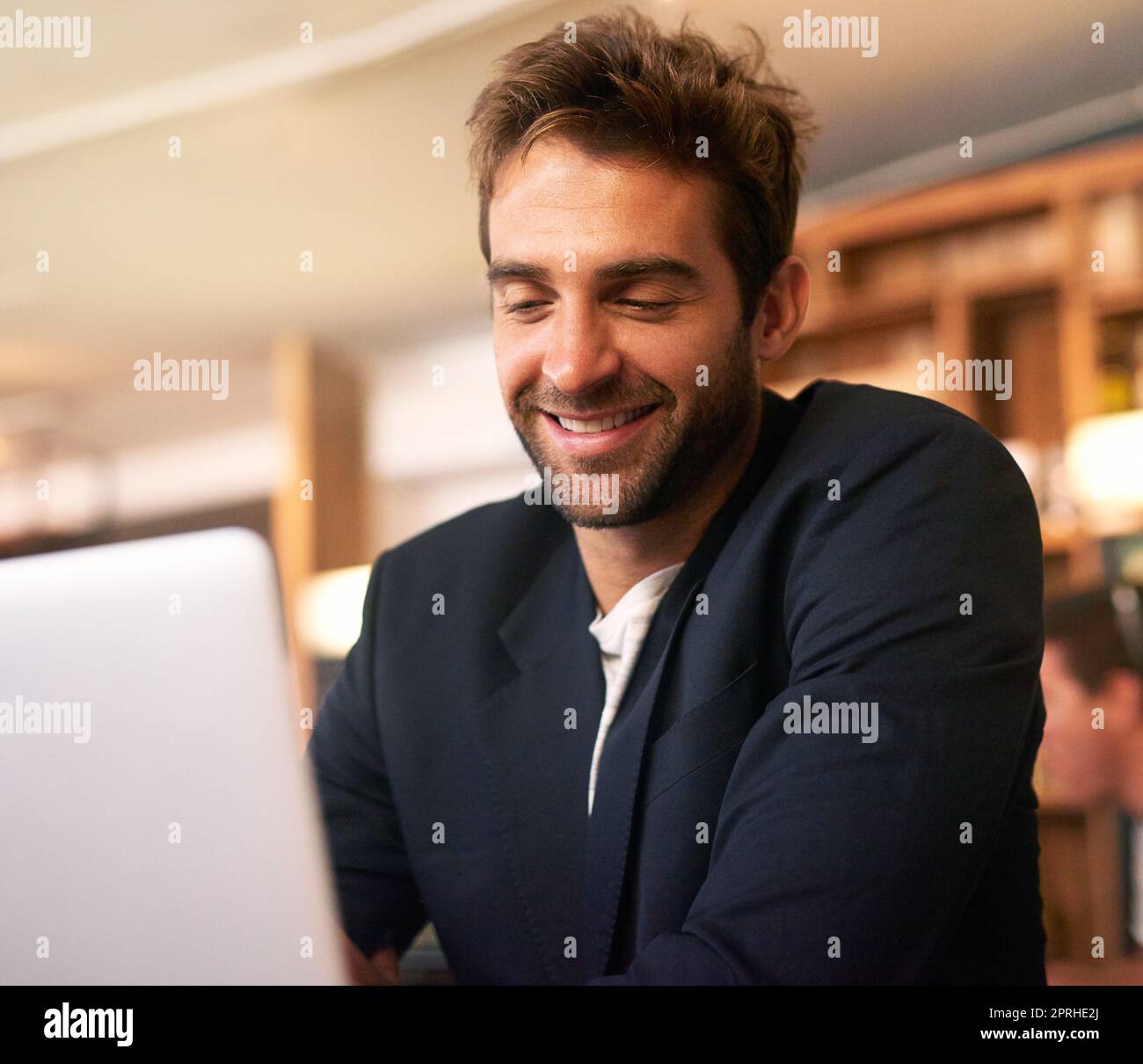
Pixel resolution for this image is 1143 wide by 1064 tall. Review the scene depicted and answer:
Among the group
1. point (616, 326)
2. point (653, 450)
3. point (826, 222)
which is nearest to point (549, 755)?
point (653, 450)

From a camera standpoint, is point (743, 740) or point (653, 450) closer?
point (743, 740)

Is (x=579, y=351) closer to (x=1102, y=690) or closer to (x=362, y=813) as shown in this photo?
(x=362, y=813)

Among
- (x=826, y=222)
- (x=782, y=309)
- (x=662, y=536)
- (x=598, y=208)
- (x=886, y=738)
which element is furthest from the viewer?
(x=826, y=222)

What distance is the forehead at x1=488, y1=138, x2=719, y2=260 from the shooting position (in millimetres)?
1185

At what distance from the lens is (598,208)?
3.90ft

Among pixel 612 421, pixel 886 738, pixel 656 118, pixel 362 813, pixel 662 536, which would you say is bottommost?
pixel 362 813

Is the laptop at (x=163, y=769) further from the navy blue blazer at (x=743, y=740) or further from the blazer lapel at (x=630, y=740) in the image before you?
the blazer lapel at (x=630, y=740)

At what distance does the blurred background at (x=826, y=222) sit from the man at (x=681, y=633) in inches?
40.0

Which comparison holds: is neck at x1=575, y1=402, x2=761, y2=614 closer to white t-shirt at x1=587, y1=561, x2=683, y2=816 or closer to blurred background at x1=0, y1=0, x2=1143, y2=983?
white t-shirt at x1=587, y1=561, x2=683, y2=816

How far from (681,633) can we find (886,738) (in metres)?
0.32

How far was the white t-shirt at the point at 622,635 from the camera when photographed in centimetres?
122

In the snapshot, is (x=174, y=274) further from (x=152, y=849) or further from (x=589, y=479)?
(x=152, y=849)

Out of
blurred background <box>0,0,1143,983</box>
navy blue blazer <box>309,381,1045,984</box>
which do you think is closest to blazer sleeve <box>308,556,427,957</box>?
navy blue blazer <box>309,381,1045,984</box>

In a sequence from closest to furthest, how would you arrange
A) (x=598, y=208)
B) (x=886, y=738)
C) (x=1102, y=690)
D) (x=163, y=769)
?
(x=163, y=769), (x=886, y=738), (x=598, y=208), (x=1102, y=690)
